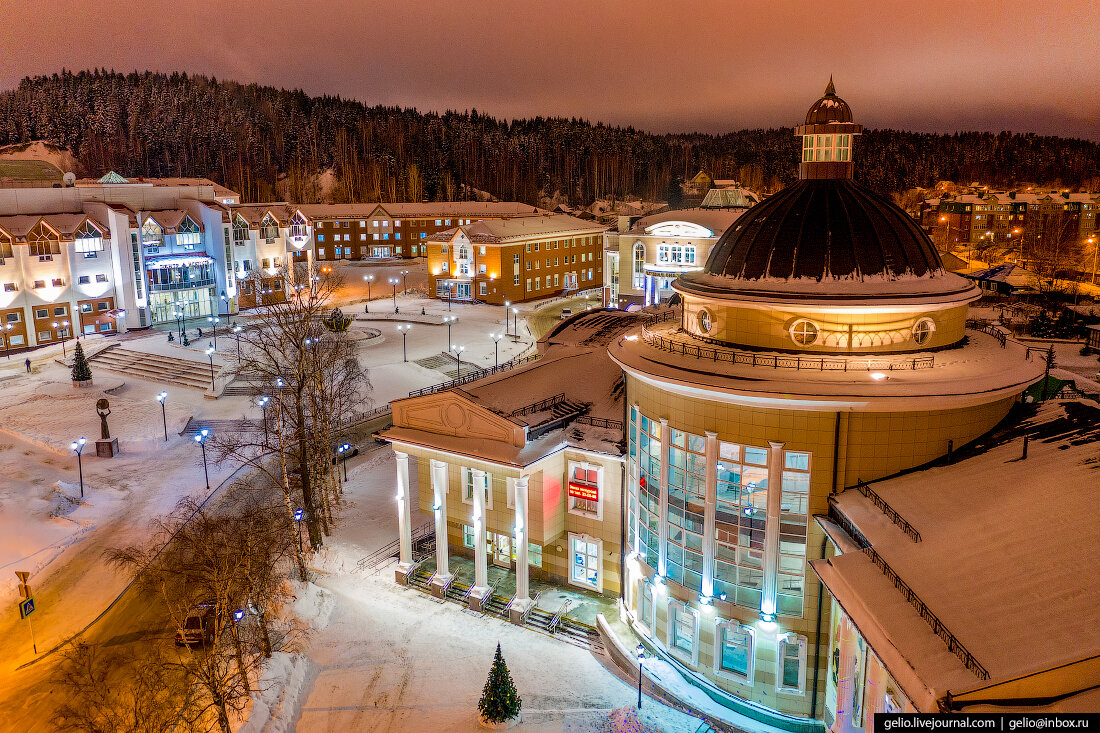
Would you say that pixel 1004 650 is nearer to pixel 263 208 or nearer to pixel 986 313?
pixel 986 313

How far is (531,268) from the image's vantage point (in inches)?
3652

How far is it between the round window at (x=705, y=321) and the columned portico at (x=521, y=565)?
8.69 metres

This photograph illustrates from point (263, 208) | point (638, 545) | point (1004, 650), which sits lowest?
point (638, 545)

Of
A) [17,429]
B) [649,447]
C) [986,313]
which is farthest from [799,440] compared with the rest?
[986,313]

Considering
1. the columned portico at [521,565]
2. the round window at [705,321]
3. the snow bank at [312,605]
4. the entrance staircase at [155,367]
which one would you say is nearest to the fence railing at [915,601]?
the round window at [705,321]

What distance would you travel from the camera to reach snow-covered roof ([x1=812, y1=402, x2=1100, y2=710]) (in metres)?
12.5

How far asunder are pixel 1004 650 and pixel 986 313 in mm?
63826

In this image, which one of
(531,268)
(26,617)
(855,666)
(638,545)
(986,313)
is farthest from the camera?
(531,268)

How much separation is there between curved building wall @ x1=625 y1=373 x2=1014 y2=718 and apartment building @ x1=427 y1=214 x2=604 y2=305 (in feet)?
221

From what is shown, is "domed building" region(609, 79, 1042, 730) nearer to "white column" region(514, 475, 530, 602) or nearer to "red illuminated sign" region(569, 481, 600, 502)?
"red illuminated sign" region(569, 481, 600, 502)

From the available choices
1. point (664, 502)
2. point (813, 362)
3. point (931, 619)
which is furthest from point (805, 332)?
point (931, 619)

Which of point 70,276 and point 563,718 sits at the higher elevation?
point 70,276

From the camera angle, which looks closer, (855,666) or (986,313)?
(855,666)

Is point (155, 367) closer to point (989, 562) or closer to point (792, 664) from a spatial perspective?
point (792, 664)
